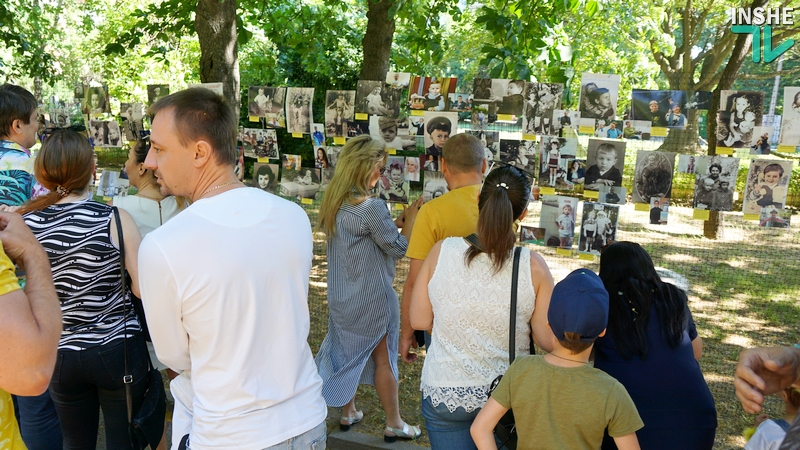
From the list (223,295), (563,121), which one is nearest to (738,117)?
(563,121)

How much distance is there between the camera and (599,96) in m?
3.86

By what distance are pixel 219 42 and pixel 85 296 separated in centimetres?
326

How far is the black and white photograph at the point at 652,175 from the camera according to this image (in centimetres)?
385

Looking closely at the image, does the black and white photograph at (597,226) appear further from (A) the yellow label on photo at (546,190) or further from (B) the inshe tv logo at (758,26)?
(B) the inshe tv logo at (758,26)

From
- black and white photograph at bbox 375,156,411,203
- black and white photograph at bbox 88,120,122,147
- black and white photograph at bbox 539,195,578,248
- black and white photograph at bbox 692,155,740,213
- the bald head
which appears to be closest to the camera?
the bald head

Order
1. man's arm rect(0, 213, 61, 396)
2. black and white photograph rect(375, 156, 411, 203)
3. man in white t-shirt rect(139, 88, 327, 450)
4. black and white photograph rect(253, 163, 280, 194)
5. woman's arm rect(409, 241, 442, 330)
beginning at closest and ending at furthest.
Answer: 1. man's arm rect(0, 213, 61, 396)
2. man in white t-shirt rect(139, 88, 327, 450)
3. woman's arm rect(409, 241, 442, 330)
4. black and white photograph rect(375, 156, 411, 203)
5. black and white photograph rect(253, 163, 280, 194)

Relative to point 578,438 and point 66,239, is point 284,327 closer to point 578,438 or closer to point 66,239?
point 578,438

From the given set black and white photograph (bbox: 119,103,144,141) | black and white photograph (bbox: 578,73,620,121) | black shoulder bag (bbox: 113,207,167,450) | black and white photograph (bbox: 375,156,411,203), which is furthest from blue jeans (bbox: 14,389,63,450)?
black and white photograph (bbox: 578,73,620,121)

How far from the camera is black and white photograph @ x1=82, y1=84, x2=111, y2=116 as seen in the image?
6086mm

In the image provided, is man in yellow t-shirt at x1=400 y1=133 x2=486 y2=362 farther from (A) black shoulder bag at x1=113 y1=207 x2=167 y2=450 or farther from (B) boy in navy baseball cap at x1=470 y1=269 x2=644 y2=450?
(A) black shoulder bag at x1=113 y1=207 x2=167 y2=450

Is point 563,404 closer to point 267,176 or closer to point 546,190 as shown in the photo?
point 546,190

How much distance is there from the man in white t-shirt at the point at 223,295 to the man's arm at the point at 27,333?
0.87ft

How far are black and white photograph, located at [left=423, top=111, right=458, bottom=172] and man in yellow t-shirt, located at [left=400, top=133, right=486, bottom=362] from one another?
0.82 metres

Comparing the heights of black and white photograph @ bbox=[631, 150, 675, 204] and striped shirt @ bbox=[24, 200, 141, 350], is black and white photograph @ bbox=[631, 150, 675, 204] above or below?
above
